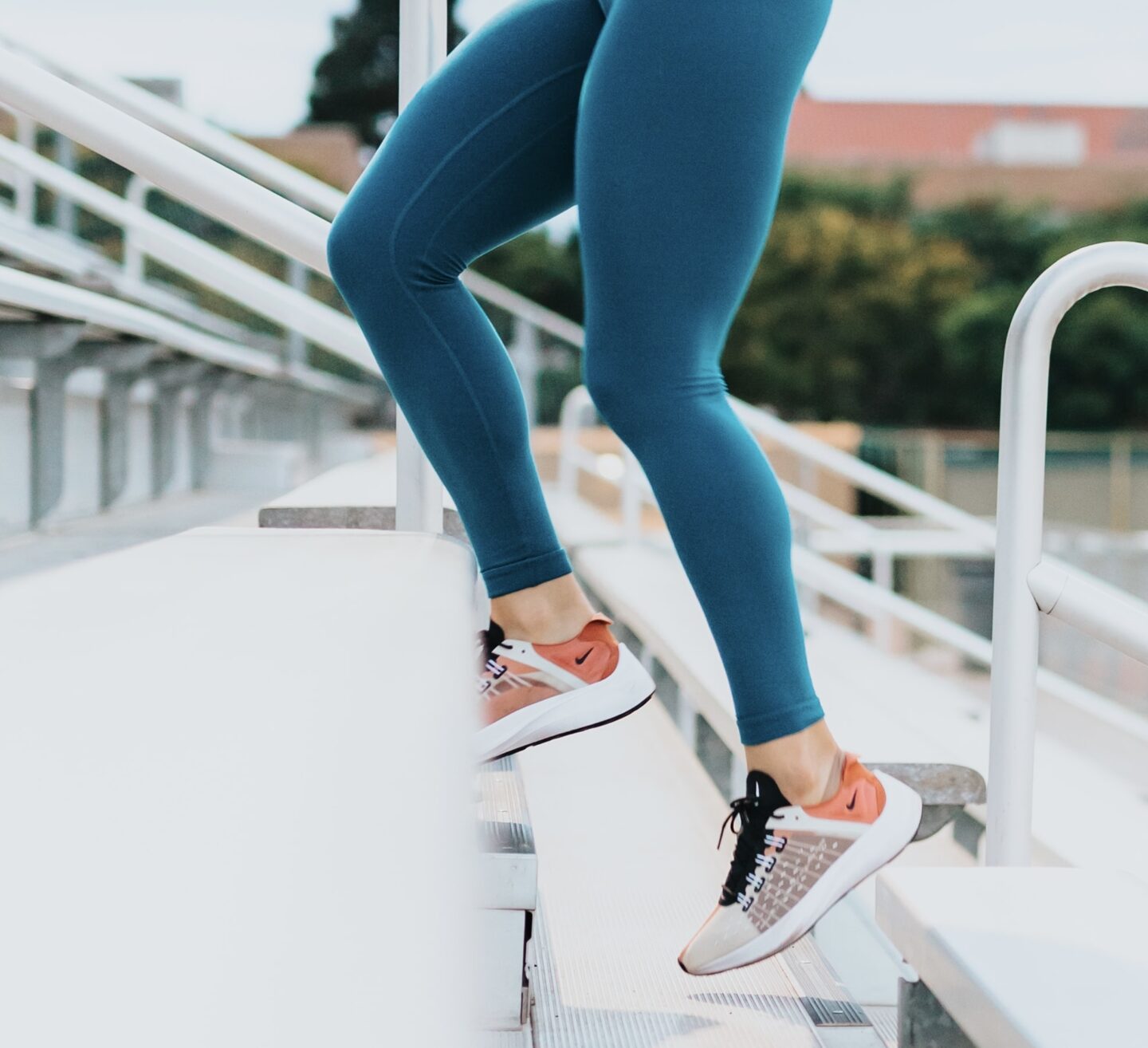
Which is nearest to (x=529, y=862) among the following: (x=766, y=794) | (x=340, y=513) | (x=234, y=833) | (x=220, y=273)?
(x=766, y=794)

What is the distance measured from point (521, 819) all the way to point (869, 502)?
30.7 ft

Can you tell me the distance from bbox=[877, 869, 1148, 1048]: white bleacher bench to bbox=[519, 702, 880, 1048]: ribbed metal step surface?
13 centimetres

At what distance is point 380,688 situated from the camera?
1.04 ft

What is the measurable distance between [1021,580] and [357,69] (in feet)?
53.3

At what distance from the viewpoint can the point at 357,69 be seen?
15555 millimetres

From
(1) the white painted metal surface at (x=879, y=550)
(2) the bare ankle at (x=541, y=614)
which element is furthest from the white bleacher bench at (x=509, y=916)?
(1) the white painted metal surface at (x=879, y=550)

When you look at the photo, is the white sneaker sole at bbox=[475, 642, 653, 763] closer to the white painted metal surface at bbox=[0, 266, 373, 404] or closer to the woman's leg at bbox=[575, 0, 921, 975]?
the woman's leg at bbox=[575, 0, 921, 975]

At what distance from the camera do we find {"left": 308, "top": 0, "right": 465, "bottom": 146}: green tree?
15109mm

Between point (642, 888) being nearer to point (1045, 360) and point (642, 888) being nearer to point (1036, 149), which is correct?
point (1045, 360)

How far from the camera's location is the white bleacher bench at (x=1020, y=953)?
36 cm

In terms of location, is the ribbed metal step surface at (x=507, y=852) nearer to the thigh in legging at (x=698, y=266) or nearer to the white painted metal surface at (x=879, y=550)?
the thigh in legging at (x=698, y=266)

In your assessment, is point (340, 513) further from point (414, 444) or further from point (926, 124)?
point (926, 124)

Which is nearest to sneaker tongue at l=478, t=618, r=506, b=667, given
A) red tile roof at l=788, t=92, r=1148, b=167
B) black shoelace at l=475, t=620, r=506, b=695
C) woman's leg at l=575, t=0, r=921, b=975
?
black shoelace at l=475, t=620, r=506, b=695

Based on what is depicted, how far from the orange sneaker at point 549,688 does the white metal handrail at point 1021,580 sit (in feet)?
0.61
